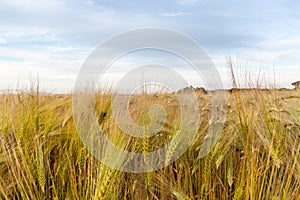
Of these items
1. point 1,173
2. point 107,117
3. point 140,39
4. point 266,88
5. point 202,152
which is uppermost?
point 140,39

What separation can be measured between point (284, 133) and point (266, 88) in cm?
46

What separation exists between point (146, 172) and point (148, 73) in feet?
2.04

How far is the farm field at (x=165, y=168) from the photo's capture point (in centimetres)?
130

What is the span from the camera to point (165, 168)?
1.47 meters

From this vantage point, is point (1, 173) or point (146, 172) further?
point (1, 173)

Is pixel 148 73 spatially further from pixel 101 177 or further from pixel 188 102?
pixel 101 177

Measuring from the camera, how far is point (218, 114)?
185 cm

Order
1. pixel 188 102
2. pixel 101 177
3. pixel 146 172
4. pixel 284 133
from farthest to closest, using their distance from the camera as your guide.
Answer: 1. pixel 188 102
2. pixel 284 133
3. pixel 146 172
4. pixel 101 177

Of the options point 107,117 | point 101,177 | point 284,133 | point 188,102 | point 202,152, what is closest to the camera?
point 101,177

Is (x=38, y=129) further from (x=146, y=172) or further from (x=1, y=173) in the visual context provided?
(x=146, y=172)

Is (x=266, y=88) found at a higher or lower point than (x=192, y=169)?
higher

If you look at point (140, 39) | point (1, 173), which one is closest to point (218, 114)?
point (140, 39)

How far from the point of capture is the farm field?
51.2 inches

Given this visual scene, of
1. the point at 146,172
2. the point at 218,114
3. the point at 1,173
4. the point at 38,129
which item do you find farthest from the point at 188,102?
the point at 1,173
